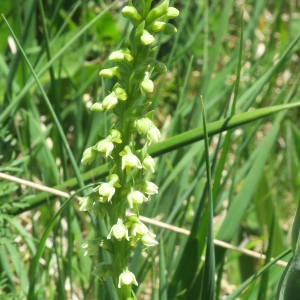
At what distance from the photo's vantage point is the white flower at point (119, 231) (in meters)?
0.80

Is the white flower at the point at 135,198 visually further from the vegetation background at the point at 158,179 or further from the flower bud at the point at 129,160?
the vegetation background at the point at 158,179

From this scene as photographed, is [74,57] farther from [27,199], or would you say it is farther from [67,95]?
[27,199]

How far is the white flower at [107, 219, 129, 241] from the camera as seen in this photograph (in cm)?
80

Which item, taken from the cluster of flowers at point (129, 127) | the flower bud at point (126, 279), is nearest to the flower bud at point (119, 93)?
the cluster of flowers at point (129, 127)

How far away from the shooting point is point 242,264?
65.8 inches

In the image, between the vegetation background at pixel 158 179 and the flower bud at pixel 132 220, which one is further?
the vegetation background at pixel 158 179

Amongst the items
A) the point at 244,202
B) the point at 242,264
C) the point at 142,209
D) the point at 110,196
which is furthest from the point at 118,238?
the point at 242,264

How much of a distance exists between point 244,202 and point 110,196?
568mm

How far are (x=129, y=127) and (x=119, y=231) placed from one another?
15 centimetres

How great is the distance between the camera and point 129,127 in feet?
2.77

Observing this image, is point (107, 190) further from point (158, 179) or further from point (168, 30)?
point (158, 179)

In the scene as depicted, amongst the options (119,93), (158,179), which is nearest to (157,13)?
(119,93)

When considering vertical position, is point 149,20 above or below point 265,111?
above

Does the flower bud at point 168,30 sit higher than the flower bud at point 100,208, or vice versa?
the flower bud at point 168,30
